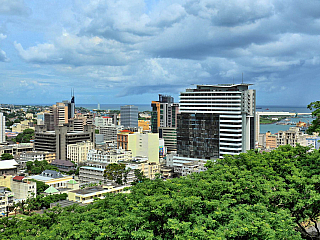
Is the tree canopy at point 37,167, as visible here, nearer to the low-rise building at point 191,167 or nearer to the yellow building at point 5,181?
the yellow building at point 5,181

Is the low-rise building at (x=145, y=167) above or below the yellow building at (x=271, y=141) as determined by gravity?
below

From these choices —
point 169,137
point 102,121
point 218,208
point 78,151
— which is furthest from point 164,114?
point 218,208

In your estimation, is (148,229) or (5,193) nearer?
(148,229)

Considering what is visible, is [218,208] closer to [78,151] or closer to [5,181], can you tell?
[5,181]

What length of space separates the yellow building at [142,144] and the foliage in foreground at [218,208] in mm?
40506

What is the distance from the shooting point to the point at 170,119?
80.6 m

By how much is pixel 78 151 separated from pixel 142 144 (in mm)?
11720

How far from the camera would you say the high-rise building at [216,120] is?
128ft

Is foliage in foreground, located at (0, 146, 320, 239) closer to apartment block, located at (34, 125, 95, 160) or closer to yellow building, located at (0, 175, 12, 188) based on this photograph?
yellow building, located at (0, 175, 12, 188)

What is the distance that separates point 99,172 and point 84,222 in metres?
31.4

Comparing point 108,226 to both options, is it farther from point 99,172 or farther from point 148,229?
point 99,172

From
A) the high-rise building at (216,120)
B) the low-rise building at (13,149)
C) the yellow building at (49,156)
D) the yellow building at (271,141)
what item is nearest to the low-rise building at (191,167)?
the high-rise building at (216,120)

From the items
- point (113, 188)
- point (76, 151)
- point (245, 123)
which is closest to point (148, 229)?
point (113, 188)

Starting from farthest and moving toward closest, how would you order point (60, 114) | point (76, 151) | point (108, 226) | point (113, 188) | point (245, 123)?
1. point (60, 114)
2. point (76, 151)
3. point (245, 123)
4. point (113, 188)
5. point (108, 226)
